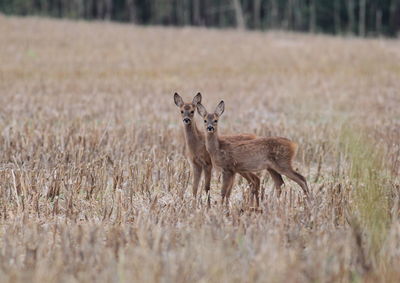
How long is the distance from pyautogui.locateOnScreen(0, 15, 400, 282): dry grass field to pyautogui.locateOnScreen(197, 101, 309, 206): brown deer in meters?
0.30

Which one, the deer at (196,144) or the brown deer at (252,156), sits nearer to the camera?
the brown deer at (252,156)

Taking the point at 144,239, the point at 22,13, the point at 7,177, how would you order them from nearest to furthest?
the point at 144,239 < the point at 7,177 < the point at 22,13

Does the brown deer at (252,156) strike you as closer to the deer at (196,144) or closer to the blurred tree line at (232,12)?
the deer at (196,144)

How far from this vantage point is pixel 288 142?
297 inches

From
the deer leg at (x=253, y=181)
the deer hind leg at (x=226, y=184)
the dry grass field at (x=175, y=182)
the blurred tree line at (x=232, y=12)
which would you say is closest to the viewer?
the dry grass field at (x=175, y=182)

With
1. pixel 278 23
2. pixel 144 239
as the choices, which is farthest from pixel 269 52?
pixel 278 23

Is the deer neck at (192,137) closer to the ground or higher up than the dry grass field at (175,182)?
higher up

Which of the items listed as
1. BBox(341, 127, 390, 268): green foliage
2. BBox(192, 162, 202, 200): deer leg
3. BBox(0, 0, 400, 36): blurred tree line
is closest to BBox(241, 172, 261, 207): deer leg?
BBox(192, 162, 202, 200): deer leg

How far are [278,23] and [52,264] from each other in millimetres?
66116

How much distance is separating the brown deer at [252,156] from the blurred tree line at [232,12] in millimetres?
53304

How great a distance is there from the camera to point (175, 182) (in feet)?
26.0

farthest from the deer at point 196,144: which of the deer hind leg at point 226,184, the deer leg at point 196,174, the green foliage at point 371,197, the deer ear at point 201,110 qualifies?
the green foliage at point 371,197

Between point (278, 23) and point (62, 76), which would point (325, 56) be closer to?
point (62, 76)

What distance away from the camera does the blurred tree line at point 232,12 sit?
6259cm
